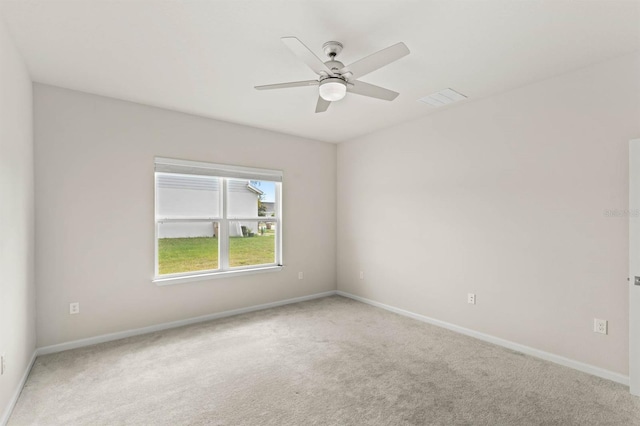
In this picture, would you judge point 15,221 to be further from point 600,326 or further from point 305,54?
point 600,326

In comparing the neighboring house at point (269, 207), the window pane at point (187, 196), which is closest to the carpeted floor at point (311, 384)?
the window pane at point (187, 196)

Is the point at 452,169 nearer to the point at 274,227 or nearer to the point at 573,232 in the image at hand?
the point at 573,232

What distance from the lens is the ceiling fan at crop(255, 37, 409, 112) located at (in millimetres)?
1911

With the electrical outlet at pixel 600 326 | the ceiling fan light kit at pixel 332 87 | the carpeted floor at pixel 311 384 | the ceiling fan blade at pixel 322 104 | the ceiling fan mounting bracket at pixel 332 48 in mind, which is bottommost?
the carpeted floor at pixel 311 384

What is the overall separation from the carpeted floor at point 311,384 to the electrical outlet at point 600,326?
1.26 feet

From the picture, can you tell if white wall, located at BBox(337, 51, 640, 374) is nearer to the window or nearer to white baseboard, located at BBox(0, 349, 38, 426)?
the window

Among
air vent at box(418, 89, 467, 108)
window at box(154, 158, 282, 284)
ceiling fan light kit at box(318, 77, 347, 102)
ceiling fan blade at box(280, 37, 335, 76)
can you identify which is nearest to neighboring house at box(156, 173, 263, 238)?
window at box(154, 158, 282, 284)

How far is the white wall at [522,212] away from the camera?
8.32 ft

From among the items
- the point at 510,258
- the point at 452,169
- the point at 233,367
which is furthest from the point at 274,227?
the point at 510,258

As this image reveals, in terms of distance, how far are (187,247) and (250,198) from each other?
110cm

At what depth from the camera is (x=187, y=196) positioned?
13.0ft

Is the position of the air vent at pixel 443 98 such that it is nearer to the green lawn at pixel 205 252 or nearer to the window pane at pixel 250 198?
the window pane at pixel 250 198

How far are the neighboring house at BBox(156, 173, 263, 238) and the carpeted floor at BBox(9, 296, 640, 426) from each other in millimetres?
1288

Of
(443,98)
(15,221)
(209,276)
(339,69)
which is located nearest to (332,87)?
(339,69)
